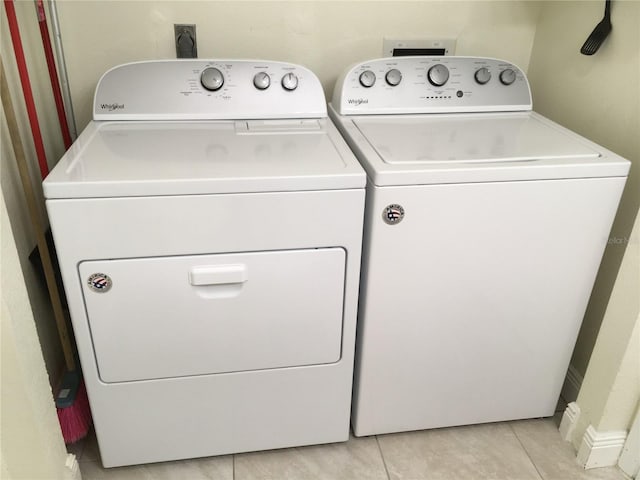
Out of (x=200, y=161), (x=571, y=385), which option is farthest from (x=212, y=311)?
(x=571, y=385)

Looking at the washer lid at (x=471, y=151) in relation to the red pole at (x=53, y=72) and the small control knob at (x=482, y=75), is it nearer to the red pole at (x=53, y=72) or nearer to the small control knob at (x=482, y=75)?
the small control knob at (x=482, y=75)

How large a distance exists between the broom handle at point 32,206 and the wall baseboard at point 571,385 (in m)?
1.54

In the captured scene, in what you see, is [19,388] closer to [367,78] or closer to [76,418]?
[76,418]

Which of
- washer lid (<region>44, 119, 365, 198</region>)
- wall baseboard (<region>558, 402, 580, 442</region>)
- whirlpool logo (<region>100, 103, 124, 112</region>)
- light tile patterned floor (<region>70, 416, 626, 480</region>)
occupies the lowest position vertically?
light tile patterned floor (<region>70, 416, 626, 480</region>)

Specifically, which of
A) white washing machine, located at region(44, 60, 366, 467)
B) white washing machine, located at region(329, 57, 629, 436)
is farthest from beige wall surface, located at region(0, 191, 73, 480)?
white washing machine, located at region(329, 57, 629, 436)

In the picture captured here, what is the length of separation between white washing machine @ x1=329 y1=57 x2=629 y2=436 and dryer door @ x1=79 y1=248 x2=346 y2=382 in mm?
138

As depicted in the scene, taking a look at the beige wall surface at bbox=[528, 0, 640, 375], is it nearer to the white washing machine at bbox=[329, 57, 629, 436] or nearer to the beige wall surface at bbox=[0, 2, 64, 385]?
the white washing machine at bbox=[329, 57, 629, 436]

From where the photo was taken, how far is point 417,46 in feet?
5.98

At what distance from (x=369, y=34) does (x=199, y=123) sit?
25.6 inches

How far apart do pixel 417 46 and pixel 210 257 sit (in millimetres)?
1053

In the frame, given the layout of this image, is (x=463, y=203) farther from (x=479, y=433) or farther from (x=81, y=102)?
(x=81, y=102)

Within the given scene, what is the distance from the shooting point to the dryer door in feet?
4.09

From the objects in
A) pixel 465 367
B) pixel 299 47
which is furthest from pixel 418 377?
pixel 299 47

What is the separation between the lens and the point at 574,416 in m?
1.63
